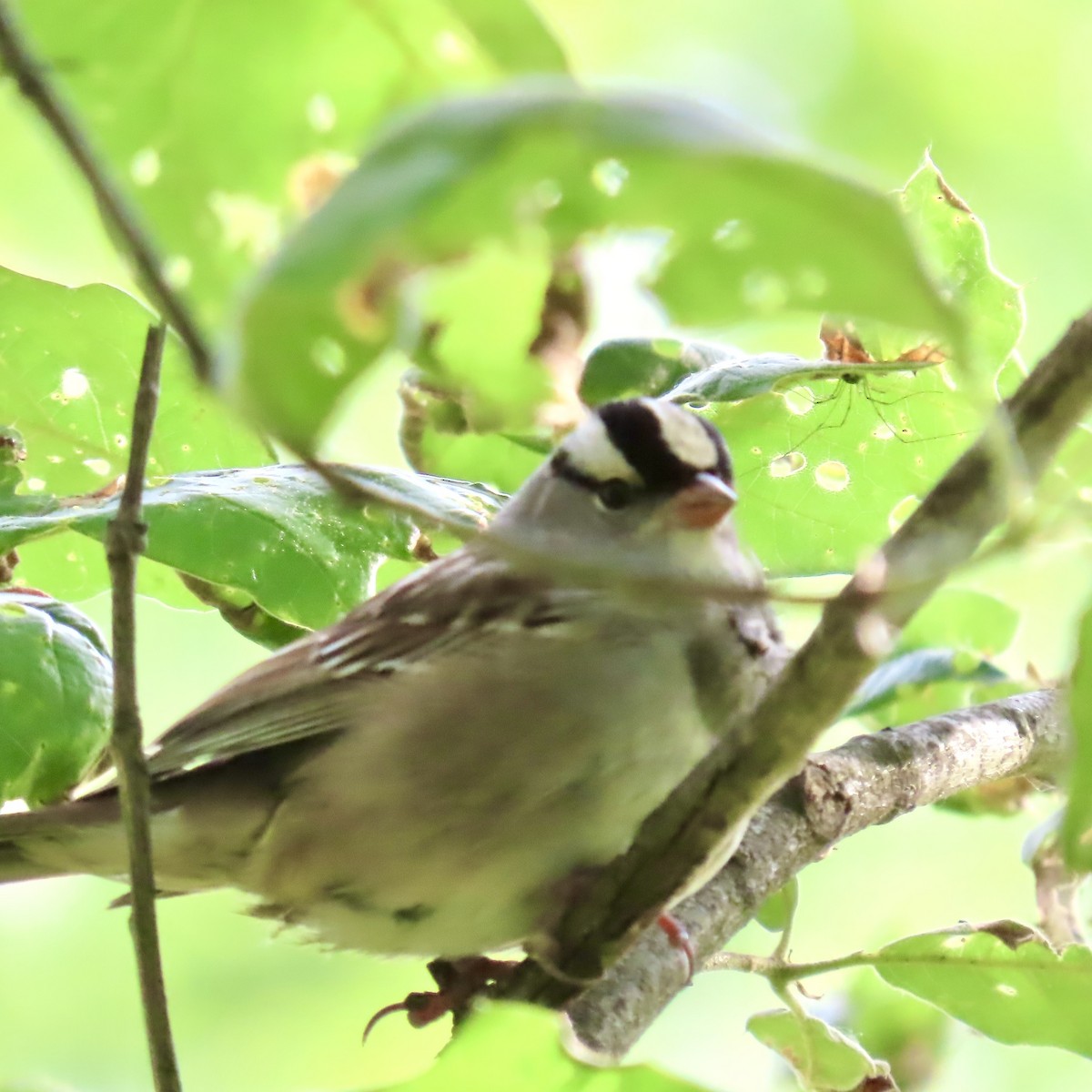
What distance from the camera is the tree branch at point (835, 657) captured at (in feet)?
2.54

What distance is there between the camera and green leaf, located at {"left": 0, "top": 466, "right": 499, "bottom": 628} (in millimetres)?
1390

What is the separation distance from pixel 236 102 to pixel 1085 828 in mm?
558

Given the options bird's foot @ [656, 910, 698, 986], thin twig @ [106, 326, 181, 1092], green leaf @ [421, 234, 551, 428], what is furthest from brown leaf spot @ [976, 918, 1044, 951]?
green leaf @ [421, 234, 551, 428]

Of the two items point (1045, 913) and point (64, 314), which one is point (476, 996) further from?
point (64, 314)

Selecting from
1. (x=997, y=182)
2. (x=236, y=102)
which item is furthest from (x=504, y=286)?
(x=997, y=182)

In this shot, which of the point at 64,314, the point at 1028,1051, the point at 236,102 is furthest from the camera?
the point at 1028,1051

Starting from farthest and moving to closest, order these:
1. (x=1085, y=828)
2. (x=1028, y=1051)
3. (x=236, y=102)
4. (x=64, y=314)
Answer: (x=1028, y=1051) < (x=64, y=314) < (x=1085, y=828) < (x=236, y=102)

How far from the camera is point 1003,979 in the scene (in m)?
1.53

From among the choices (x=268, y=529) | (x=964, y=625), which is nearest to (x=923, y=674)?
(x=964, y=625)

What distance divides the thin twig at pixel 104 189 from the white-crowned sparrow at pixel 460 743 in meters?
0.99

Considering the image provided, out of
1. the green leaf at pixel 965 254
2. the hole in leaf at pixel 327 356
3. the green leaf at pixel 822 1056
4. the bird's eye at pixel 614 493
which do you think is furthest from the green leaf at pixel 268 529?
the hole in leaf at pixel 327 356

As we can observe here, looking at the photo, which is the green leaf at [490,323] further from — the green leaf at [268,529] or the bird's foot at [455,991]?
the bird's foot at [455,991]

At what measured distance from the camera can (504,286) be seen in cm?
58

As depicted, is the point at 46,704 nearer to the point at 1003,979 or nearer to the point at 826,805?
the point at 826,805
